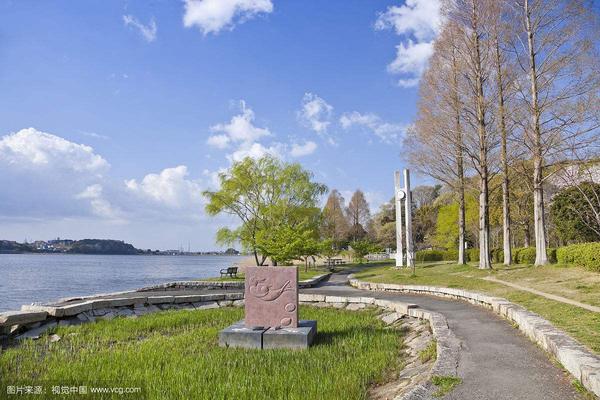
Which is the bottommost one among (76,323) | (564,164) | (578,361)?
(76,323)

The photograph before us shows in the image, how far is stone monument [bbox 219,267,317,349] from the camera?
9.45 m

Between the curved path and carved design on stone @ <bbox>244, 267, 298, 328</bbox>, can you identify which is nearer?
the curved path

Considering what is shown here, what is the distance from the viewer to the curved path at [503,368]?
16.8 feet

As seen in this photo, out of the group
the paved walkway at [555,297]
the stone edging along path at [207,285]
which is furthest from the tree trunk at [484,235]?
the stone edging along path at [207,285]

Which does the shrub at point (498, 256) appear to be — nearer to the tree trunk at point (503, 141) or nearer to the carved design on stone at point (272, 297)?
the tree trunk at point (503, 141)

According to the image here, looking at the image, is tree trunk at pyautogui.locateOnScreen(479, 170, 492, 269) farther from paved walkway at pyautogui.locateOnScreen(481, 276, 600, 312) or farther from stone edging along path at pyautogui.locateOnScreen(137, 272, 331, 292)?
stone edging along path at pyautogui.locateOnScreen(137, 272, 331, 292)

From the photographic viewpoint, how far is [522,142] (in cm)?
2045

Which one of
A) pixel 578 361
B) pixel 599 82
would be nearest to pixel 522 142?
pixel 599 82

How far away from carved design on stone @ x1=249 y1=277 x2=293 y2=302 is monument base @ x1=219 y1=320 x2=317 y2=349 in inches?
33.2

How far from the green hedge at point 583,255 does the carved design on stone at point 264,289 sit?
41.8 ft

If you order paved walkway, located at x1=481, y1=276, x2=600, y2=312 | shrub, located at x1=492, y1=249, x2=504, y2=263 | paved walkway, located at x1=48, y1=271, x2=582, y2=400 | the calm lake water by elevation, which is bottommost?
the calm lake water

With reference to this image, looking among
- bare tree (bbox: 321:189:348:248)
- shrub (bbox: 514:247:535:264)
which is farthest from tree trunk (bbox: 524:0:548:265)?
bare tree (bbox: 321:189:348:248)

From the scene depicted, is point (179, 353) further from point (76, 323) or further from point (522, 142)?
point (522, 142)

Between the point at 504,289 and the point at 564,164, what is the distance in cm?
802
